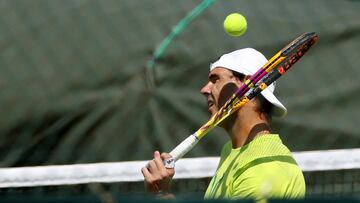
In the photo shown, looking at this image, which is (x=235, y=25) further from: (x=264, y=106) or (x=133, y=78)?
(x=133, y=78)

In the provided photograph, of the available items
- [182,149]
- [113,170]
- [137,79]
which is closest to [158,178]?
[182,149]

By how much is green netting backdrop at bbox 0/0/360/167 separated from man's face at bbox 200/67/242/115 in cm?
121

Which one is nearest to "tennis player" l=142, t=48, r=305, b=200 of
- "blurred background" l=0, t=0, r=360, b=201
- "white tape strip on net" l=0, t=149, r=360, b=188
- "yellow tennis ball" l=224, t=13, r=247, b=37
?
"yellow tennis ball" l=224, t=13, r=247, b=37

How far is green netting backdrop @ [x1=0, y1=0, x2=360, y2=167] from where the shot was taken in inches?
187

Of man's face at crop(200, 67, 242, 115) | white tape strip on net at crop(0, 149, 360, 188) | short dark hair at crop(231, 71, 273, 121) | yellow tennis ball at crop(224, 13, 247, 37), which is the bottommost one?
white tape strip on net at crop(0, 149, 360, 188)

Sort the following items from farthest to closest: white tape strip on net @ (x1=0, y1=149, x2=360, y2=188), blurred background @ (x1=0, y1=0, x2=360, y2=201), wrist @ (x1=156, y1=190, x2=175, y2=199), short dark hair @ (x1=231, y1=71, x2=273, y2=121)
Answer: blurred background @ (x1=0, y1=0, x2=360, y2=201) → white tape strip on net @ (x1=0, y1=149, x2=360, y2=188) → short dark hair @ (x1=231, y1=71, x2=273, y2=121) → wrist @ (x1=156, y1=190, x2=175, y2=199)

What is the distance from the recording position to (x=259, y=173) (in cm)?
313

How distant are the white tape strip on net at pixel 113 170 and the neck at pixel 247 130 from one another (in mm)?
1207

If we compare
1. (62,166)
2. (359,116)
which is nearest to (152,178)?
(62,166)

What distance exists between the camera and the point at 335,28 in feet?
15.9

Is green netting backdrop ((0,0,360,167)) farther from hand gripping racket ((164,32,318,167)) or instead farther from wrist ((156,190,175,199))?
wrist ((156,190,175,199))

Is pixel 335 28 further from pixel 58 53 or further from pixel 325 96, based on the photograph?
pixel 58 53

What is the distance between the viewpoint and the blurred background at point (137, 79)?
474cm

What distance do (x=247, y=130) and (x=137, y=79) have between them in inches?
58.1
